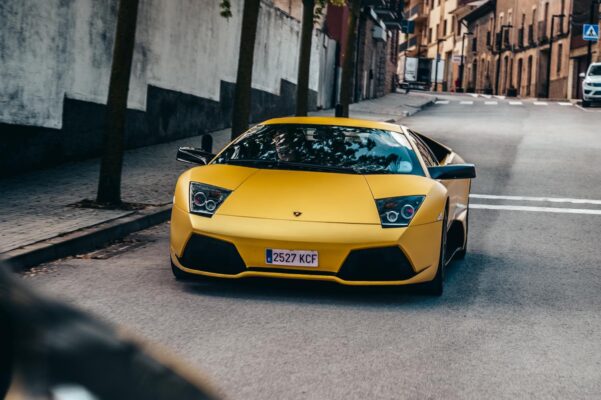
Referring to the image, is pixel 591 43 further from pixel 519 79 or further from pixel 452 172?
pixel 452 172

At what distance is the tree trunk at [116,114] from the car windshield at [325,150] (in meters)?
3.30

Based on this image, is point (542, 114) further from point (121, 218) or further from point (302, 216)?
point (302, 216)

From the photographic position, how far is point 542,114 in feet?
131

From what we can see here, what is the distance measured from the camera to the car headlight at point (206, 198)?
7.33 metres

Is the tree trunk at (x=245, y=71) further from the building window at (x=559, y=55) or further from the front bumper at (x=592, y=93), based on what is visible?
the building window at (x=559, y=55)

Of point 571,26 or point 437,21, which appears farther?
point 437,21

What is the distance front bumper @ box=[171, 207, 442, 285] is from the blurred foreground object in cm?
567

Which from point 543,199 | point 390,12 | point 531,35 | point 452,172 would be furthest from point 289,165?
point 531,35

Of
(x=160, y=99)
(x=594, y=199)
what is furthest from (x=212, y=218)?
(x=160, y=99)

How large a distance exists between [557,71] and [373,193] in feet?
198

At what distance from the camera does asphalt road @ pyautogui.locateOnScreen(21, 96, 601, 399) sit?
5.06 meters

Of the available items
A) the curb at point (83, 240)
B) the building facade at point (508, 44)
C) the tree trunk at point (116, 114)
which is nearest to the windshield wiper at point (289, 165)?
the curb at point (83, 240)

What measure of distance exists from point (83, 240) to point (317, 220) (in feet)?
9.98

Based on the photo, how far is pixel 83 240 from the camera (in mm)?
9297
